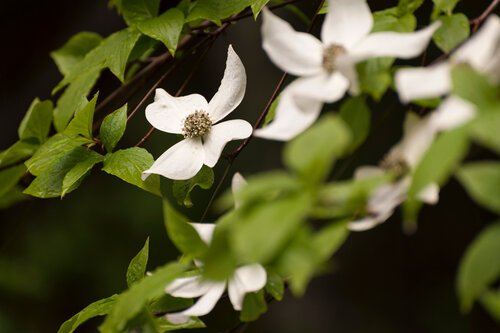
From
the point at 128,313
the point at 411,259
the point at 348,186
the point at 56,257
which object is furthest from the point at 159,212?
the point at 348,186

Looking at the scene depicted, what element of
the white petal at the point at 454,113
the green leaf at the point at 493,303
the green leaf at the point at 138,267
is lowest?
the green leaf at the point at 138,267

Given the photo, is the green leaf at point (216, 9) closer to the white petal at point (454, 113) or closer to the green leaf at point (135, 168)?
the green leaf at point (135, 168)

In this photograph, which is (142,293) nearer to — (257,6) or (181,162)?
(181,162)

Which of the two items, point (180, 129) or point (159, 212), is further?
point (159, 212)

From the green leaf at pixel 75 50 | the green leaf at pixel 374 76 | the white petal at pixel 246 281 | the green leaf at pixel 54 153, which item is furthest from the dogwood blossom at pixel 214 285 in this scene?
the green leaf at pixel 75 50

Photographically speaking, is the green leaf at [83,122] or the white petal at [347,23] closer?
the white petal at [347,23]

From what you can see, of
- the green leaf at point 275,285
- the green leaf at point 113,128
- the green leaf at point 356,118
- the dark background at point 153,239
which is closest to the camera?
the green leaf at point 356,118

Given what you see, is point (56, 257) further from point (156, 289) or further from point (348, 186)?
point (348, 186)

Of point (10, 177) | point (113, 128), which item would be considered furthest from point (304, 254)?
point (10, 177)
